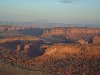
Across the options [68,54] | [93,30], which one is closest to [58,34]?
[93,30]

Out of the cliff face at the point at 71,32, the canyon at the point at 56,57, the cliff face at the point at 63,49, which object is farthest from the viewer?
the cliff face at the point at 71,32

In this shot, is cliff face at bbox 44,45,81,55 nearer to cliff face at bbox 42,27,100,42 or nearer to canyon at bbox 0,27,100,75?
canyon at bbox 0,27,100,75

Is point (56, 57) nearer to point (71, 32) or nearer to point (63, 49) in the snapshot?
point (63, 49)

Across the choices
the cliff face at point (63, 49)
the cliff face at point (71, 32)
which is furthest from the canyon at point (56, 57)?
the cliff face at point (71, 32)

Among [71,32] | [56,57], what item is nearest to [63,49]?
[56,57]

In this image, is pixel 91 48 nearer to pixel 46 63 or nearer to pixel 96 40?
pixel 46 63

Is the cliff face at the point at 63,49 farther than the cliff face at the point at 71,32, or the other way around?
the cliff face at the point at 71,32

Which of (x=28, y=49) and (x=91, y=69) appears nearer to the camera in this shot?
(x=91, y=69)

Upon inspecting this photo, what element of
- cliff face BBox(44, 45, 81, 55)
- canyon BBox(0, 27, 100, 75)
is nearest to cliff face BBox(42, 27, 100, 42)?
canyon BBox(0, 27, 100, 75)

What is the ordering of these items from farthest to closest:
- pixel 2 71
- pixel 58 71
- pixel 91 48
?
pixel 91 48, pixel 58 71, pixel 2 71

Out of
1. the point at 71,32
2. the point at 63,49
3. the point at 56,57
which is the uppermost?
the point at 63,49

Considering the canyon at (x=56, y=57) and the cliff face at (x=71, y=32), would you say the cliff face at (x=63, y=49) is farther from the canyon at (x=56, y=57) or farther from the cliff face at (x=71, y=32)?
the cliff face at (x=71, y=32)
